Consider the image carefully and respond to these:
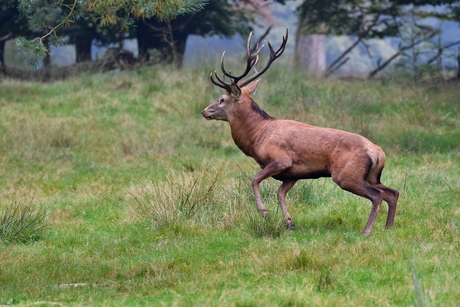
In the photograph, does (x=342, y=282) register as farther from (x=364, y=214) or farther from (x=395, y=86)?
(x=395, y=86)

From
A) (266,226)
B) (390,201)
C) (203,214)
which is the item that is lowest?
(203,214)

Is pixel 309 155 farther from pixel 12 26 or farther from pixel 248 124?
pixel 12 26

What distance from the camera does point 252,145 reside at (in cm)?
925

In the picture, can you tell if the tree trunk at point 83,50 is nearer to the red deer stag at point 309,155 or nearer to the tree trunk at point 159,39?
the tree trunk at point 159,39

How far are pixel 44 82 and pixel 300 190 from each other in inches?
515

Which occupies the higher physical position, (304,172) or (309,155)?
(309,155)

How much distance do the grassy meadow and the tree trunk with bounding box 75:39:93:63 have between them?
224 inches

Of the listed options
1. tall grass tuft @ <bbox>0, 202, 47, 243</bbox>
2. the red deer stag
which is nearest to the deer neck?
the red deer stag

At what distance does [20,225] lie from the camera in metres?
9.36

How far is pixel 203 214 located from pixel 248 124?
112 cm

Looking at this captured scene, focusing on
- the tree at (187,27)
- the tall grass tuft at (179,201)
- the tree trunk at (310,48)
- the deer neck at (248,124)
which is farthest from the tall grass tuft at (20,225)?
the tree trunk at (310,48)

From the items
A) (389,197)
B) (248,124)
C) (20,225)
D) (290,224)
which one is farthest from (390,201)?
(20,225)

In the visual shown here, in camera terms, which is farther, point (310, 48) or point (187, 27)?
point (310, 48)

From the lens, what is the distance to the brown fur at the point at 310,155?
8445mm
